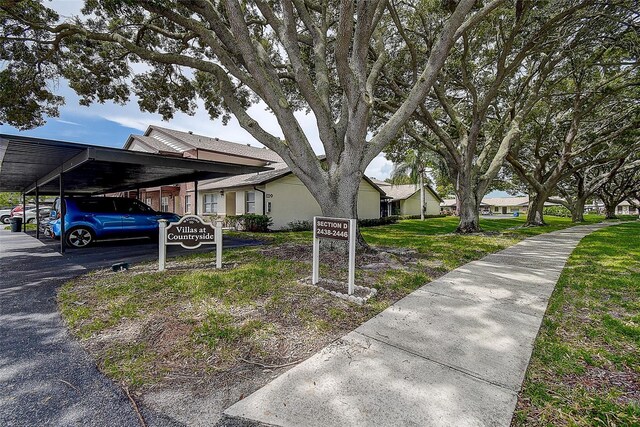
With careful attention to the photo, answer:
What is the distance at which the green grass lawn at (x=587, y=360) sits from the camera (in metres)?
2.21

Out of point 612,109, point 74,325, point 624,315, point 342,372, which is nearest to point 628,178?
point 612,109

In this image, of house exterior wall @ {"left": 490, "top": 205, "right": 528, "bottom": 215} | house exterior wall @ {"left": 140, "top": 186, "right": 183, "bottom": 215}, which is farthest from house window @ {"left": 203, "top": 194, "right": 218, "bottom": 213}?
house exterior wall @ {"left": 490, "top": 205, "right": 528, "bottom": 215}

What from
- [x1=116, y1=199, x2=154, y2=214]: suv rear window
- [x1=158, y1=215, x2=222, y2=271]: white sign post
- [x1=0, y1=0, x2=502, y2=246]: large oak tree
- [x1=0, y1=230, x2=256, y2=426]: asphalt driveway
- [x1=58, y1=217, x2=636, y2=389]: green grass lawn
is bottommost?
[x1=0, y1=230, x2=256, y2=426]: asphalt driveway

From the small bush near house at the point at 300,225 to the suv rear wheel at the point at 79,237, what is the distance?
9.32 meters

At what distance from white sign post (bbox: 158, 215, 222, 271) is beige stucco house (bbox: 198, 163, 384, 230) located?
924cm

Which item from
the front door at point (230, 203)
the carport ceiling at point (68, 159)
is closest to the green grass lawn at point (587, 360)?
the carport ceiling at point (68, 159)

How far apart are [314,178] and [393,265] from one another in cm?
282

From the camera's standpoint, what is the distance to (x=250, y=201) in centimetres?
1744

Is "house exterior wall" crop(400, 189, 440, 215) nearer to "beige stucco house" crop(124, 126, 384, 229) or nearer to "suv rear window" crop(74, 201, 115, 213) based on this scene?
"beige stucco house" crop(124, 126, 384, 229)

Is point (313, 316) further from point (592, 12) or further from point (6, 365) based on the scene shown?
point (592, 12)

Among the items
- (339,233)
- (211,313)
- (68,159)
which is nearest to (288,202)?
(68,159)

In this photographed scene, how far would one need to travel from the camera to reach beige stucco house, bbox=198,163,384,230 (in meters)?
16.5

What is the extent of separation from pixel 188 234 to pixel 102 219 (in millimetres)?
6354

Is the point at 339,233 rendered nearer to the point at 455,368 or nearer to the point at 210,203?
the point at 455,368
